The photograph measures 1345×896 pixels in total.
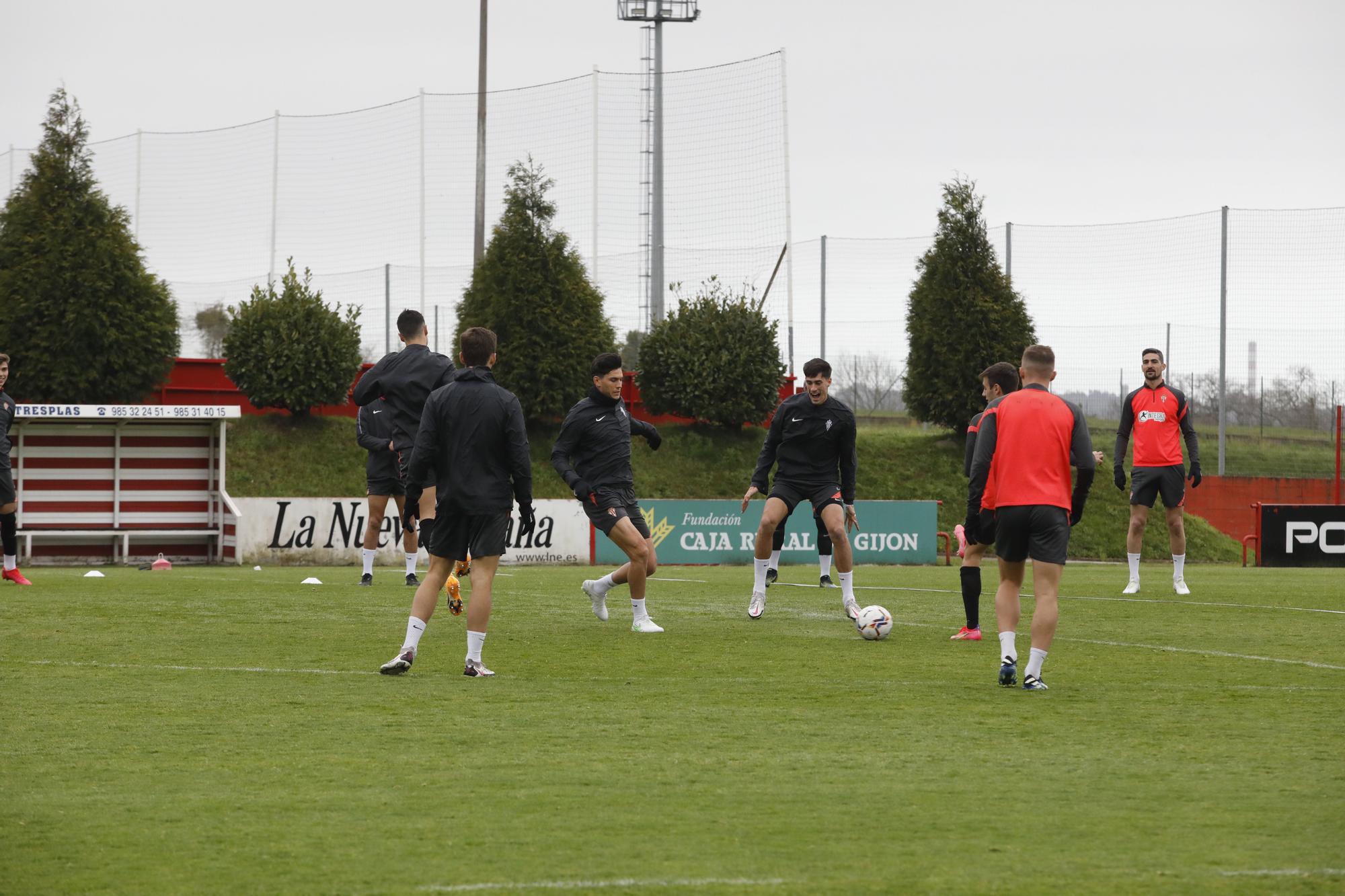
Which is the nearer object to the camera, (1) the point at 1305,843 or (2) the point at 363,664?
(1) the point at 1305,843

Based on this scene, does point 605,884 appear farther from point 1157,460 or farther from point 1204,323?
point 1204,323

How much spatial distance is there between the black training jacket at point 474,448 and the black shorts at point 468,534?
5 centimetres

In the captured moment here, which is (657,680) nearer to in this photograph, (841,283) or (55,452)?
(55,452)

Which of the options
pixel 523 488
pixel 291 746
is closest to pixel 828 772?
pixel 291 746

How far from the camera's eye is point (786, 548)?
2327 cm

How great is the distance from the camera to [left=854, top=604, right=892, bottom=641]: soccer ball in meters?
10.2

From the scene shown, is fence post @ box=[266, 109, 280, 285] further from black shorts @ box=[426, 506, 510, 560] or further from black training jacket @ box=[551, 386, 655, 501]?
black shorts @ box=[426, 506, 510, 560]

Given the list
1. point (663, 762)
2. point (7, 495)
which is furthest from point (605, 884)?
point (7, 495)

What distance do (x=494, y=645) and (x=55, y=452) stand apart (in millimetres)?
14398

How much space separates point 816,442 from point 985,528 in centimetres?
209

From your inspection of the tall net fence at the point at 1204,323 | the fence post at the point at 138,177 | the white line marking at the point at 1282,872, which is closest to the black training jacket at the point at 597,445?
the white line marking at the point at 1282,872

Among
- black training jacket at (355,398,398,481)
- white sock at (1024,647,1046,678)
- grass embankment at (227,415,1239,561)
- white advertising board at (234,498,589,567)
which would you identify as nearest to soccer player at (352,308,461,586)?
black training jacket at (355,398,398,481)

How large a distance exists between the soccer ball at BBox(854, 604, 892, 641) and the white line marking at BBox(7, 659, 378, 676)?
358cm

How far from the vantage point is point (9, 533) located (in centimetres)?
1434
